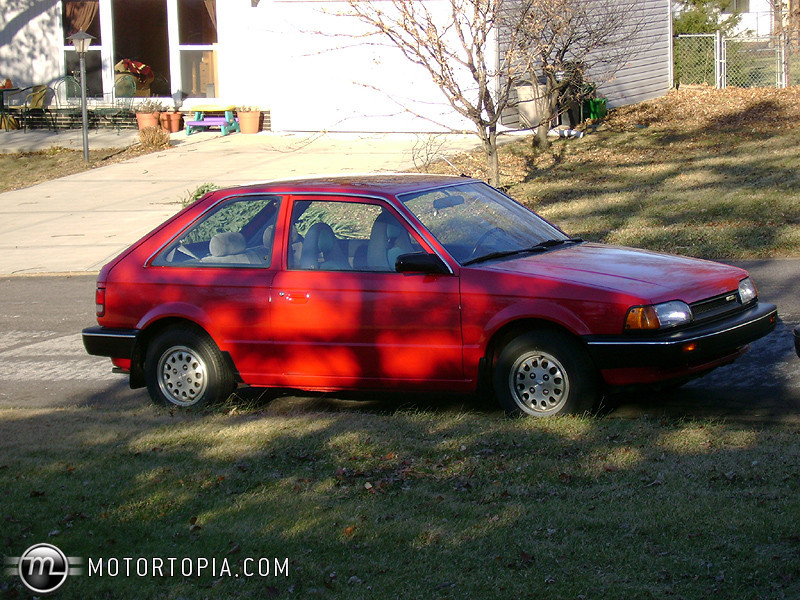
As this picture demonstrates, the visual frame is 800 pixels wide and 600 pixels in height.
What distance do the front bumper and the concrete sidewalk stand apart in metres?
9.48

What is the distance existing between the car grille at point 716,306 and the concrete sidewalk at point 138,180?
965 cm

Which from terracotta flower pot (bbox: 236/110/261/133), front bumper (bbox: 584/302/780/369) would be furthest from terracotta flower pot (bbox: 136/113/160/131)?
front bumper (bbox: 584/302/780/369)

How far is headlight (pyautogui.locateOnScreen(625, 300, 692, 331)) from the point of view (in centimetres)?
592

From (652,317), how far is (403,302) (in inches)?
60.7

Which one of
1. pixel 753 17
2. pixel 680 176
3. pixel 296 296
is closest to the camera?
pixel 296 296

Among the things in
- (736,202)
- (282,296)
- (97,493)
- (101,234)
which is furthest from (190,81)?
(97,493)

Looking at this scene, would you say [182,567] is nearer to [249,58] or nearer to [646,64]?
[249,58]

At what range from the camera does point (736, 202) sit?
1438 centimetres

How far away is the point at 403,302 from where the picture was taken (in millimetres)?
6508

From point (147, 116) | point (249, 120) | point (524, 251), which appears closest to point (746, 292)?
point (524, 251)

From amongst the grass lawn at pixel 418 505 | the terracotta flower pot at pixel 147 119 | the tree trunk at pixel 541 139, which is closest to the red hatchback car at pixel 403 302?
the grass lawn at pixel 418 505

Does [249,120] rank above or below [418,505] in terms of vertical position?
above

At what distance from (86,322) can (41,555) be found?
22.3 feet

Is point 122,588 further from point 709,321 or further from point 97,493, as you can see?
point 709,321
